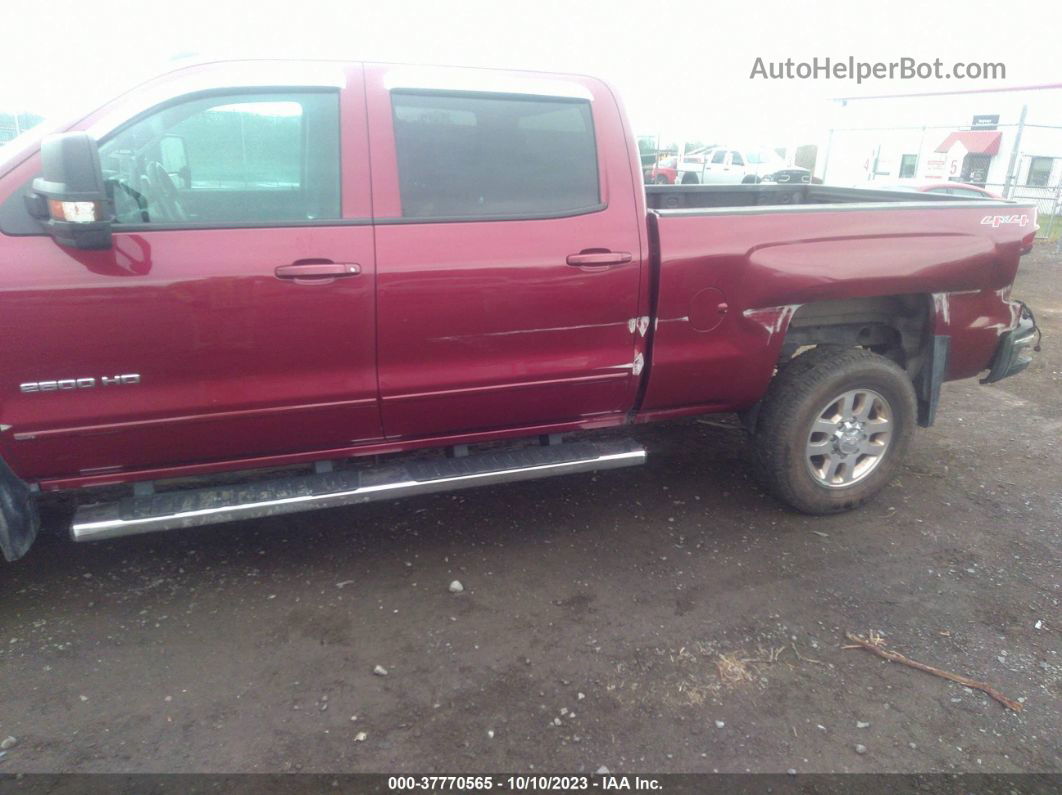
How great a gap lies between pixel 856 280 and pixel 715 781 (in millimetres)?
2268

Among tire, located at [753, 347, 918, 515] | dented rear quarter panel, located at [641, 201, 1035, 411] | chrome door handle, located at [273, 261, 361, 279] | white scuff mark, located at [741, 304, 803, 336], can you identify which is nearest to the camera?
chrome door handle, located at [273, 261, 361, 279]

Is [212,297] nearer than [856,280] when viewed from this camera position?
Yes

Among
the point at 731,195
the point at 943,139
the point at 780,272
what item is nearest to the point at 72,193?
the point at 780,272

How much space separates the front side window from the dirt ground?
155 centimetres

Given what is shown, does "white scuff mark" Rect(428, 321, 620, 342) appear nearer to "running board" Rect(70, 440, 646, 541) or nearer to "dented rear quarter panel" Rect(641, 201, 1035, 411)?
"dented rear quarter panel" Rect(641, 201, 1035, 411)

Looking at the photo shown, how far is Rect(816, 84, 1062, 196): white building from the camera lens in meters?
19.9

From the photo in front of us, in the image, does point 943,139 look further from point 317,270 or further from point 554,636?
point 317,270

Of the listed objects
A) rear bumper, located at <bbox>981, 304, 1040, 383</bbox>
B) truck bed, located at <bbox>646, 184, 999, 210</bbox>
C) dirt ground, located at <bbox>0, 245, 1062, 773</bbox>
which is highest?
truck bed, located at <bbox>646, 184, 999, 210</bbox>

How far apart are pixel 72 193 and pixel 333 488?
137 centimetres

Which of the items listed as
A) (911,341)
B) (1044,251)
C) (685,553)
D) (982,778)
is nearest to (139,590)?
(685,553)

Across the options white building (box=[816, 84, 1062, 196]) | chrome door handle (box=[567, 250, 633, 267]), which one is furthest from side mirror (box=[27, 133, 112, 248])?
white building (box=[816, 84, 1062, 196])

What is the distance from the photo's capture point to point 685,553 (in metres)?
3.58

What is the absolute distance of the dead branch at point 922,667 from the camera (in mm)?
2680

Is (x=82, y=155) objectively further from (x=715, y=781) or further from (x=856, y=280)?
(x=856, y=280)
